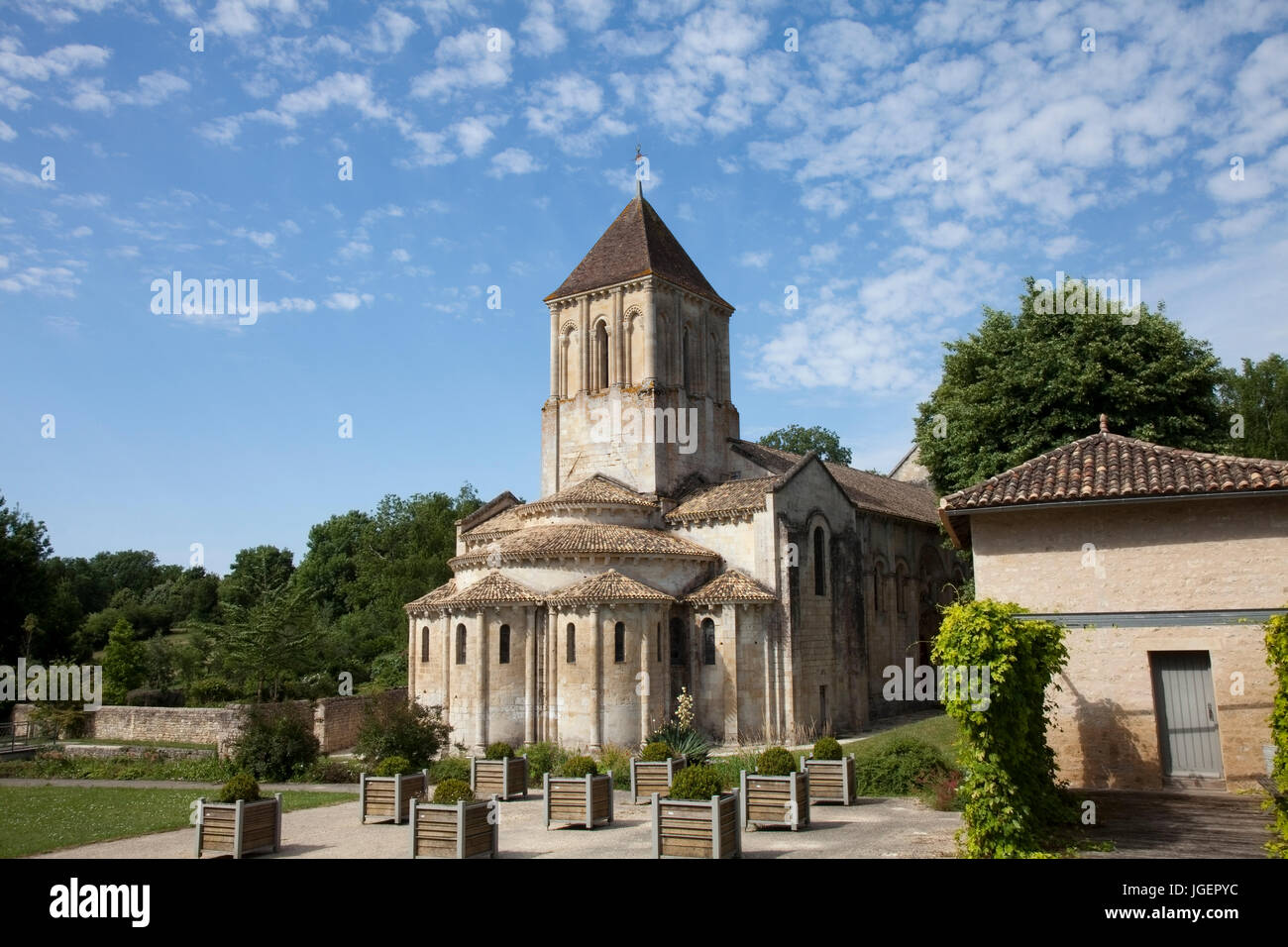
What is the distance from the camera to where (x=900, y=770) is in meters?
18.4

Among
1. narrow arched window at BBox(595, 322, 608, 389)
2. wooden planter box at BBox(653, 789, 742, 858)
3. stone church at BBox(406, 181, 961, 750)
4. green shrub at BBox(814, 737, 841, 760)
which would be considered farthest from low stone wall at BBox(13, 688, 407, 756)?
wooden planter box at BBox(653, 789, 742, 858)

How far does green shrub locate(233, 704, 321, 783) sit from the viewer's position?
23.9m

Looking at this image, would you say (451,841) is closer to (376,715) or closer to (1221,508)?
(376,715)

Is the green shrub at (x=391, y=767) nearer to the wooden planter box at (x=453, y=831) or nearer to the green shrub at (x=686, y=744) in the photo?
the wooden planter box at (x=453, y=831)

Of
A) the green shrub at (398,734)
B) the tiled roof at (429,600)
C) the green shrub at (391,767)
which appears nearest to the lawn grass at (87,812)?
the green shrub at (398,734)

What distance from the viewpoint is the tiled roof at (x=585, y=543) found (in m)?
28.3

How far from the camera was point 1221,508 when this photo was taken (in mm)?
15383

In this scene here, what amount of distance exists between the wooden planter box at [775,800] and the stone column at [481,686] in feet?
45.8

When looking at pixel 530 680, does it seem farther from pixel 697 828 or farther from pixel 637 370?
pixel 697 828

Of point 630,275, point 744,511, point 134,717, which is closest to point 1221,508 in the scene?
point 744,511

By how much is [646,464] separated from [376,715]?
45.0ft

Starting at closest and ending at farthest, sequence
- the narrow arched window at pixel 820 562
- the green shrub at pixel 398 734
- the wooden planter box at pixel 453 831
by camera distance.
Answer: the wooden planter box at pixel 453 831
the green shrub at pixel 398 734
the narrow arched window at pixel 820 562

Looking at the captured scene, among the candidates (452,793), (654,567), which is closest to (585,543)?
(654,567)

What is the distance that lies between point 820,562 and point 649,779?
591 inches
